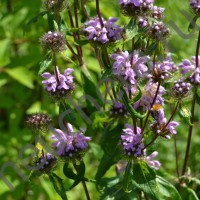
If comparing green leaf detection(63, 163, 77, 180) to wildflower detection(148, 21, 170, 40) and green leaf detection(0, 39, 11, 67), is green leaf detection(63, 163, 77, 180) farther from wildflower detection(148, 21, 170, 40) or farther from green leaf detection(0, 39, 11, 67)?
green leaf detection(0, 39, 11, 67)

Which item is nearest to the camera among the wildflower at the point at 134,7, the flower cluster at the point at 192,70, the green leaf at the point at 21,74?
the wildflower at the point at 134,7

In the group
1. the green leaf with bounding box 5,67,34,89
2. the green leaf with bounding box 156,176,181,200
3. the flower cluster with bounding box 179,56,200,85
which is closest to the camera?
the flower cluster with bounding box 179,56,200,85

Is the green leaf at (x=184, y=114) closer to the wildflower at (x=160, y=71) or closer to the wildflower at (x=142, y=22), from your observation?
the wildflower at (x=160, y=71)

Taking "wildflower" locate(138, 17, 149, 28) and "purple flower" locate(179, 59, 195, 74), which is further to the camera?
"purple flower" locate(179, 59, 195, 74)

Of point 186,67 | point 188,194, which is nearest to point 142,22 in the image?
point 186,67

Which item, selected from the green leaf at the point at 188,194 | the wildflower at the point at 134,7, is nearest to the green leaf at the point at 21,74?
the green leaf at the point at 188,194

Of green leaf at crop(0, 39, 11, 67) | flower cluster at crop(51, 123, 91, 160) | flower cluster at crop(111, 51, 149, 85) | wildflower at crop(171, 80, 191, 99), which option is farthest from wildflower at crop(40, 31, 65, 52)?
green leaf at crop(0, 39, 11, 67)
